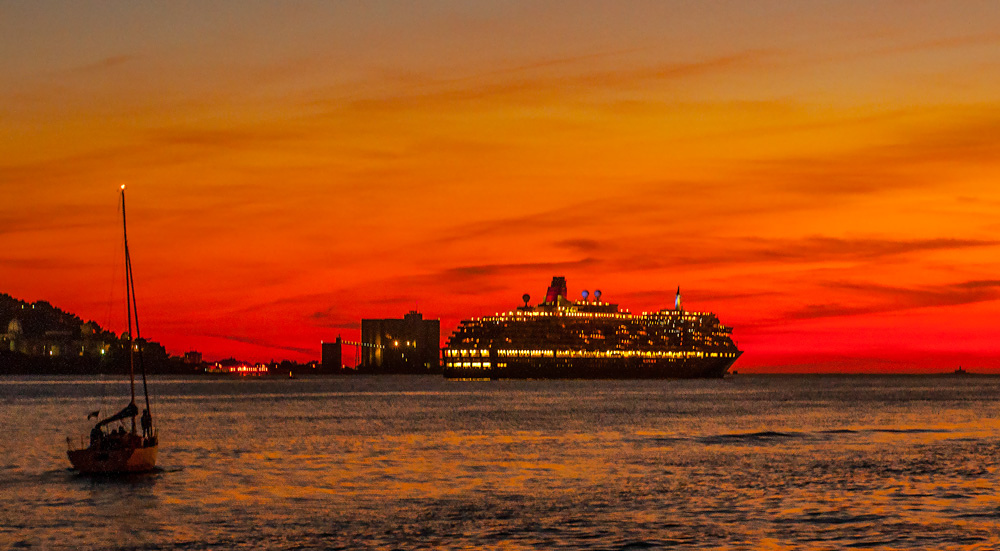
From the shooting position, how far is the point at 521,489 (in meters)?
46.4

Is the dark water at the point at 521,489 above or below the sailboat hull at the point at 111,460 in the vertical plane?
below

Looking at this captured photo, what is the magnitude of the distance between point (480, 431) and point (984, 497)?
41.0 m

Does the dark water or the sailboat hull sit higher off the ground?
the sailboat hull

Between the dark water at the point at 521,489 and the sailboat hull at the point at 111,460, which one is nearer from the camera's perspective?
the dark water at the point at 521,489

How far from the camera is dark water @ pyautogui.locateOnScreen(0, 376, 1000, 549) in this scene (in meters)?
35.7

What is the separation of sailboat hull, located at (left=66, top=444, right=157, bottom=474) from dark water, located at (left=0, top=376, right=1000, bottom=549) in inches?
22.2

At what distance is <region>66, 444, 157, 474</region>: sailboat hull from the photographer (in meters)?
49.7

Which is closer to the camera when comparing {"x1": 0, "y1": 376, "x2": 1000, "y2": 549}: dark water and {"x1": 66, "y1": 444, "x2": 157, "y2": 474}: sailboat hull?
{"x1": 0, "y1": 376, "x2": 1000, "y2": 549}: dark water

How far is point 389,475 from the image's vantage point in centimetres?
5228

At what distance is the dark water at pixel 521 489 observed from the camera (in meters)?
35.7

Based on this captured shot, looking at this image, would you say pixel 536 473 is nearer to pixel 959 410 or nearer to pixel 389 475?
pixel 389 475

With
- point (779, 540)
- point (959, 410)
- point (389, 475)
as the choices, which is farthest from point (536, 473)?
point (959, 410)

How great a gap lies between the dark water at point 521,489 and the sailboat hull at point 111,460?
0.56 m

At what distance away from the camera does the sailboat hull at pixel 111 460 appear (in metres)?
49.7
